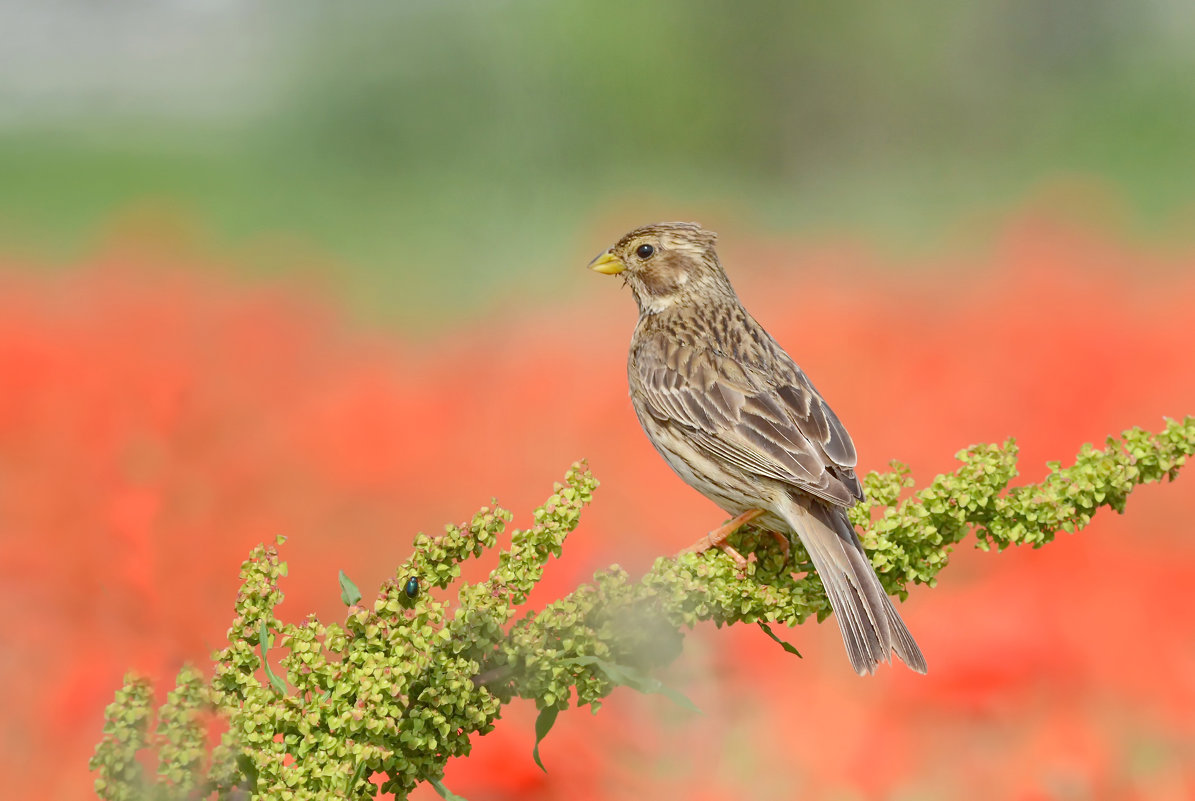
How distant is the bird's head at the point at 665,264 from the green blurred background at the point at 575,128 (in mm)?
983

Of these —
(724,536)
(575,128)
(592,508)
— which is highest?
(575,128)

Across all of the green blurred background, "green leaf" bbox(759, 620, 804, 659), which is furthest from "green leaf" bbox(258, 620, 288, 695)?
the green blurred background

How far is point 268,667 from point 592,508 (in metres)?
1.09

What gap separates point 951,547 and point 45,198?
10.2ft

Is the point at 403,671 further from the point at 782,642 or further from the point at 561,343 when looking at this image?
the point at 561,343

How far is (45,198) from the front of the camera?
342cm

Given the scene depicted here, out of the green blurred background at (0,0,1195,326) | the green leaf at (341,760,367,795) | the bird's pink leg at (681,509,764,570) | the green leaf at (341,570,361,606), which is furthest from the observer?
the green blurred background at (0,0,1195,326)

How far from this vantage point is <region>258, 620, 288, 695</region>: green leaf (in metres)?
0.80

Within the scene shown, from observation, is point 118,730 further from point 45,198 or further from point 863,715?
point 45,198

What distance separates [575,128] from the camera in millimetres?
4273

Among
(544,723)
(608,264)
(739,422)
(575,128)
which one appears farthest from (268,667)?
(575,128)

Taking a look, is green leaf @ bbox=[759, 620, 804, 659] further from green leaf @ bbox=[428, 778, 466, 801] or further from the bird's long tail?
green leaf @ bbox=[428, 778, 466, 801]

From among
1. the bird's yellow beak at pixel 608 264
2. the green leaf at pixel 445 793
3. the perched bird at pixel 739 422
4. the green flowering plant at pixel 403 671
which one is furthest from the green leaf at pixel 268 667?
the bird's yellow beak at pixel 608 264

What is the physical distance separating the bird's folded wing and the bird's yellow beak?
0.42 ft
